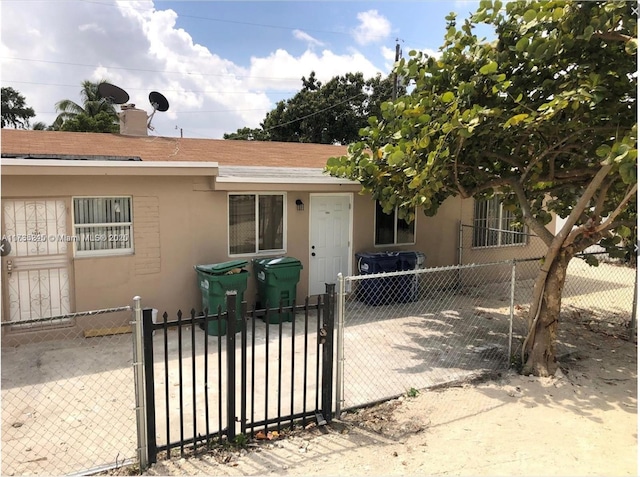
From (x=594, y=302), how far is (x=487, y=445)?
7.44 m

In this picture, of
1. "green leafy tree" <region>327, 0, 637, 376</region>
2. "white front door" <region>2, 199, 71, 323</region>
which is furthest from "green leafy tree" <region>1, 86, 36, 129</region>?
"green leafy tree" <region>327, 0, 637, 376</region>

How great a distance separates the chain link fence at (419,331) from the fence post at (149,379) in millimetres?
1823

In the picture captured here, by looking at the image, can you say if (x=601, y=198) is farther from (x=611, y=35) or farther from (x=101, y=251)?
(x=101, y=251)

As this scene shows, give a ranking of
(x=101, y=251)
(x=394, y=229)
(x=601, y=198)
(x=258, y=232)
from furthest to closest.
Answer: (x=394, y=229) → (x=258, y=232) → (x=101, y=251) → (x=601, y=198)

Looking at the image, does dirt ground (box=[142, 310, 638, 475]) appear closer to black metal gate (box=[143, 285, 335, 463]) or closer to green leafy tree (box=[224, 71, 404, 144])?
black metal gate (box=[143, 285, 335, 463])

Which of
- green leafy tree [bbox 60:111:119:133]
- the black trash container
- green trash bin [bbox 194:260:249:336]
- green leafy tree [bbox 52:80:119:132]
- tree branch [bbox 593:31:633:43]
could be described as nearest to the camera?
tree branch [bbox 593:31:633:43]

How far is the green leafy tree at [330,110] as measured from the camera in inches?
1329

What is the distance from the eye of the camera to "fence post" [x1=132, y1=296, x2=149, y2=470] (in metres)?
3.71

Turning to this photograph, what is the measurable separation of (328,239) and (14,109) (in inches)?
1390

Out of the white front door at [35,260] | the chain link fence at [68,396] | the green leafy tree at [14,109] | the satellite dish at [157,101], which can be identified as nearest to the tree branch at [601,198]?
the chain link fence at [68,396]

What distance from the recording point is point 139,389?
12.3 ft

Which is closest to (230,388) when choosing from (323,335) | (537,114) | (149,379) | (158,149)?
(149,379)

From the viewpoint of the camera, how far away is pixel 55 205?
720cm

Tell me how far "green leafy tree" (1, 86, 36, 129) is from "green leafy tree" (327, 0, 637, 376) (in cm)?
3703
